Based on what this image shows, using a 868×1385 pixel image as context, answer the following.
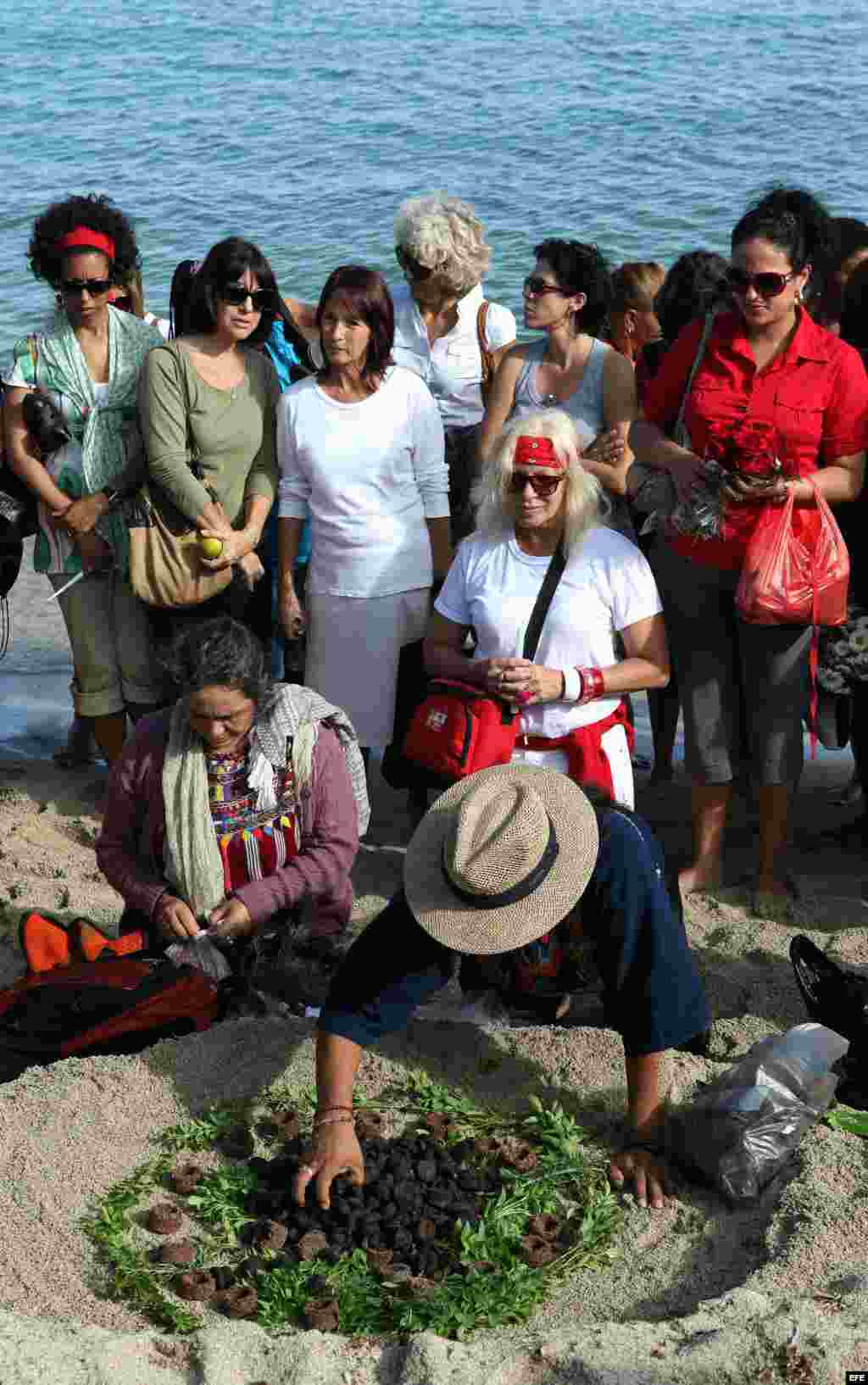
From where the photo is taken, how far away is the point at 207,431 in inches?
216

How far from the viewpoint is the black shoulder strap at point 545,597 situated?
458 cm

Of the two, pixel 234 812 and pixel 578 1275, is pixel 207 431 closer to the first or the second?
pixel 234 812

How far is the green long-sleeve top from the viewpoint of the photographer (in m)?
5.42

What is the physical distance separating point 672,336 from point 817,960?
2.37 meters

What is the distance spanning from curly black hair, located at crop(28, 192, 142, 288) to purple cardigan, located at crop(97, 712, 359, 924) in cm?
176

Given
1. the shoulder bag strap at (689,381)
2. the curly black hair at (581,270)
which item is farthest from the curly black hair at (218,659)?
the curly black hair at (581,270)

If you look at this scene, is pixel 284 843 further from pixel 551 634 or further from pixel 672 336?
pixel 672 336

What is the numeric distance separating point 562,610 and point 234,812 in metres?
1.09

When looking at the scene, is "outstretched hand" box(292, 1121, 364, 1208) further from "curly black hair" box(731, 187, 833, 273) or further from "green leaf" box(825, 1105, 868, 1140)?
"curly black hair" box(731, 187, 833, 273)

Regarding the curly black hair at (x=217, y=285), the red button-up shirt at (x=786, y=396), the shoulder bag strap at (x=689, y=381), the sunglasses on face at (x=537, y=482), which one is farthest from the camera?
the curly black hair at (x=217, y=285)

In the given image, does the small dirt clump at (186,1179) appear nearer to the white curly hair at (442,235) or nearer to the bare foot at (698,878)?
the bare foot at (698,878)

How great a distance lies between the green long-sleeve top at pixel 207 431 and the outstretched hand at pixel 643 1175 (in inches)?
105

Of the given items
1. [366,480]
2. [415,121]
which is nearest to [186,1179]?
[366,480]

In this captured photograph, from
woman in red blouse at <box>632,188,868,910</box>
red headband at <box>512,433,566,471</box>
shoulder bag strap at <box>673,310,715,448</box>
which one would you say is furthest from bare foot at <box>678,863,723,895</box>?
red headband at <box>512,433,566,471</box>
